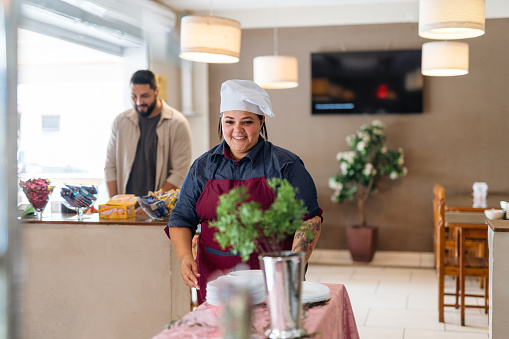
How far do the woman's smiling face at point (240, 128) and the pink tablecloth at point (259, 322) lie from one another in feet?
1.99

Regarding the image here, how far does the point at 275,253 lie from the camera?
155 centimetres

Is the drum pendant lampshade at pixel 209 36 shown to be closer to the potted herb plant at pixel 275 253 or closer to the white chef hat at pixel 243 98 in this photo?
the white chef hat at pixel 243 98

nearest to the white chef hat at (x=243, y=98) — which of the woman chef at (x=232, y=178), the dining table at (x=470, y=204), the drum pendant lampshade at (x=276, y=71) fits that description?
the woman chef at (x=232, y=178)

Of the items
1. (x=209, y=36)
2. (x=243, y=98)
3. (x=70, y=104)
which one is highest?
(x=209, y=36)

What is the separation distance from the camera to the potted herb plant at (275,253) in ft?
4.94

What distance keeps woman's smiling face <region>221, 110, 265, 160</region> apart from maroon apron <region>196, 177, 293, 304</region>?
13 cm

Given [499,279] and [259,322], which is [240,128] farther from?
[499,279]

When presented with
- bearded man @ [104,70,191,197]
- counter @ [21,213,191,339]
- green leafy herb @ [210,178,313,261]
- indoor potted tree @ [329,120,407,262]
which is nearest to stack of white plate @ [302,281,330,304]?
green leafy herb @ [210,178,313,261]

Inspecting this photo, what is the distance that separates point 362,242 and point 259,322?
4995 millimetres

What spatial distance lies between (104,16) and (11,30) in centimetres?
387

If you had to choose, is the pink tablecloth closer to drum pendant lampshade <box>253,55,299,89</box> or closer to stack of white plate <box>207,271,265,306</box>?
stack of white plate <box>207,271,265,306</box>

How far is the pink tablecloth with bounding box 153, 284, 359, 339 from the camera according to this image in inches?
63.7

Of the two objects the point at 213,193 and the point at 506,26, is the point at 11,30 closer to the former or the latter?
the point at 213,193


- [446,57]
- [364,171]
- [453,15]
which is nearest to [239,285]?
[453,15]
